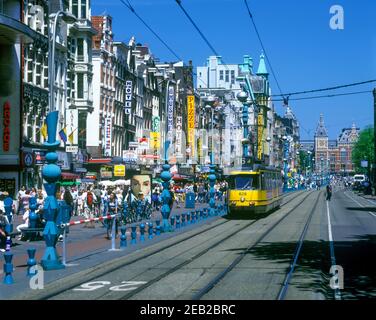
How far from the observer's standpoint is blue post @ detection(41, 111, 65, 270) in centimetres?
1627

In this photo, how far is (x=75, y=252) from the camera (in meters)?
20.6

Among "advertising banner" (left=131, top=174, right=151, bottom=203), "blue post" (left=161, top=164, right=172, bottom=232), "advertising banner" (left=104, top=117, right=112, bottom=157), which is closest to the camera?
"blue post" (left=161, top=164, right=172, bottom=232)

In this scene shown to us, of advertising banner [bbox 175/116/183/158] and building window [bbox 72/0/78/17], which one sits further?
advertising banner [bbox 175/116/183/158]

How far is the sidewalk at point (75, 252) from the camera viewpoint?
1448 cm

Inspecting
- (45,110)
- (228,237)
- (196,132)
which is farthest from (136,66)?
(228,237)

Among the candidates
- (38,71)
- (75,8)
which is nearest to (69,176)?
(38,71)

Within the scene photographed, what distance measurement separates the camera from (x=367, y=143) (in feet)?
456

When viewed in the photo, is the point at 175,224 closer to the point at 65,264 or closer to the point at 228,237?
the point at 228,237

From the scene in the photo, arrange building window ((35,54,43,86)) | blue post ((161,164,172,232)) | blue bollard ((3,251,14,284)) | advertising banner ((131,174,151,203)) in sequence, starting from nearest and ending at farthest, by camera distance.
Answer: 1. blue bollard ((3,251,14,284))
2. blue post ((161,164,172,232))
3. advertising banner ((131,174,151,203))
4. building window ((35,54,43,86))

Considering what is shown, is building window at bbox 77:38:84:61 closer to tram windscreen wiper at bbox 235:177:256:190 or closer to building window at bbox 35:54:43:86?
building window at bbox 35:54:43:86

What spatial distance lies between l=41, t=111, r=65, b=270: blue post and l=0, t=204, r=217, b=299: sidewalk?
367 mm

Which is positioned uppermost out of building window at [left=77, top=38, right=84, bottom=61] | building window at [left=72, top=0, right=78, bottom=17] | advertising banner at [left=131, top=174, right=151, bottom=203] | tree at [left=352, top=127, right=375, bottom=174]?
building window at [left=72, top=0, right=78, bottom=17]

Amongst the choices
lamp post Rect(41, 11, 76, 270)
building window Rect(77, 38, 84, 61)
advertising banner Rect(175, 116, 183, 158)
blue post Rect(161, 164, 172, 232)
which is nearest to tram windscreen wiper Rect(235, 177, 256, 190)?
blue post Rect(161, 164, 172, 232)

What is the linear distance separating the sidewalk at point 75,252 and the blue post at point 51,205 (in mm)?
367
